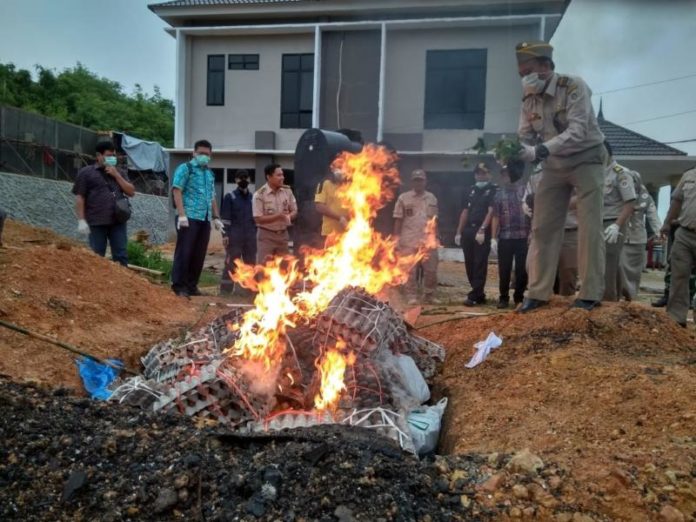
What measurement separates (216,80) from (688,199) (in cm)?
1496

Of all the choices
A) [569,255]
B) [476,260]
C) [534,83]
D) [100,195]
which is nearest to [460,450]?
[534,83]

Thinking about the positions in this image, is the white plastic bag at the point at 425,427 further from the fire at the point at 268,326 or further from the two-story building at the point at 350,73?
the two-story building at the point at 350,73

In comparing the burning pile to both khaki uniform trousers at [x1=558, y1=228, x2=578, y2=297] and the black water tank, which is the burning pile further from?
the black water tank

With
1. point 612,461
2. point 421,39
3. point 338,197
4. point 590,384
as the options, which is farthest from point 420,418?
point 421,39

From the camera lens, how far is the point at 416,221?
26.2ft

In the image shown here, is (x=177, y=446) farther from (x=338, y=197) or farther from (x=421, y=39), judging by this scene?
(x=421, y=39)

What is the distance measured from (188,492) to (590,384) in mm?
2407

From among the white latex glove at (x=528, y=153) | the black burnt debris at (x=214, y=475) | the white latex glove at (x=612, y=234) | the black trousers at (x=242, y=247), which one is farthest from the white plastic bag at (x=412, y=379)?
the black trousers at (x=242, y=247)

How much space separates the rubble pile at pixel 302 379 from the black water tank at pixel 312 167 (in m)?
3.43

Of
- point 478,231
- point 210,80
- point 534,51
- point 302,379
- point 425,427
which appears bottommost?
point 425,427

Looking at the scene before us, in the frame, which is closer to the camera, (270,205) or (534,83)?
(534,83)

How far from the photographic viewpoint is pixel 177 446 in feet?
8.21

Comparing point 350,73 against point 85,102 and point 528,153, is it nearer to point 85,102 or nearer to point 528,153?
point 528,153

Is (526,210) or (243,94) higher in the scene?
(243,94)
